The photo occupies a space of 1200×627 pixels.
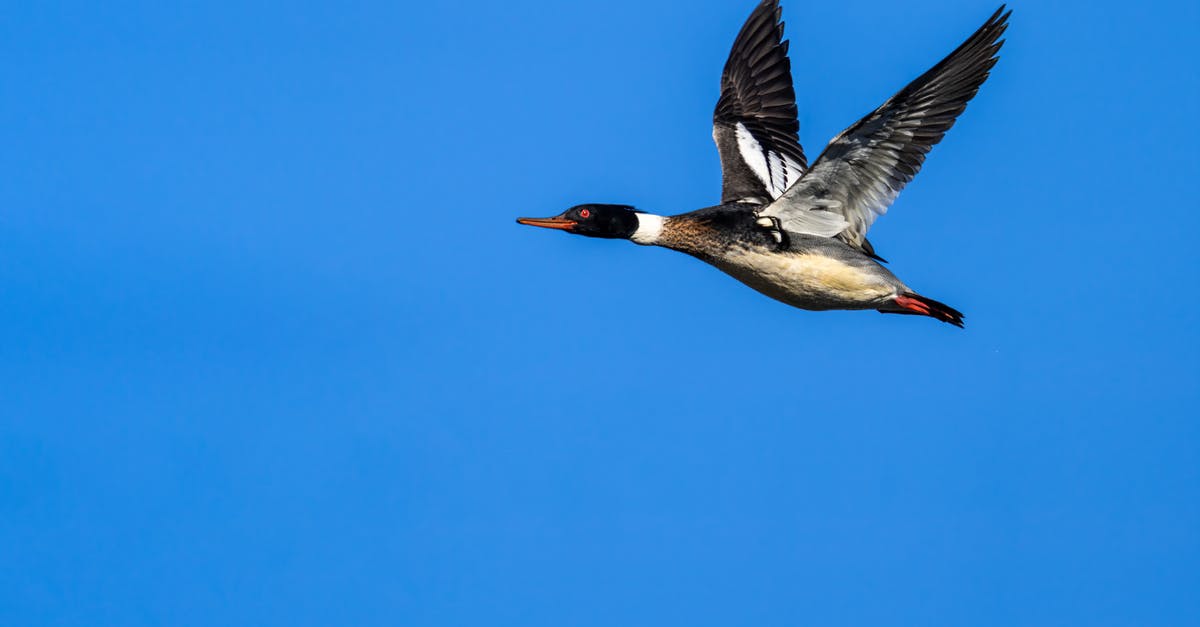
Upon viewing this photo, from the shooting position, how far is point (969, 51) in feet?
35.6

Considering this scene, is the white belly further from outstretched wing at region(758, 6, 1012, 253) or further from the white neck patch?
the white neck patch

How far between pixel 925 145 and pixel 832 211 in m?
0.99

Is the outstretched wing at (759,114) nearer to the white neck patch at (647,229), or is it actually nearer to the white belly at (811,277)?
the white neck patch at (647,229)

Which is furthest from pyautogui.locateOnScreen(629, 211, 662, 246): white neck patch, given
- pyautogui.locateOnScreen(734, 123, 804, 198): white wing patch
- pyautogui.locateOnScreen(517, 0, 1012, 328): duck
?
pyautogui.locateOnScreen(734, 123, 804, 198): white wing patch

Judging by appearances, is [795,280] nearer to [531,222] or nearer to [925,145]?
[925,145]

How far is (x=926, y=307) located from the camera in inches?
475

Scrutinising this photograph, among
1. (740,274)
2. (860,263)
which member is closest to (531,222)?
(740,274)

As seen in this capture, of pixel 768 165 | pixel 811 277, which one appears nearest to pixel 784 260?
pixel 811 277

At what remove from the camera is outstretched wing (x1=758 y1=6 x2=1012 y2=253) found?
10889 millimetres

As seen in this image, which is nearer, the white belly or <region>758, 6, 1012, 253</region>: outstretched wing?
<region>758, 6, 1012, 253</region>: outstretched wing

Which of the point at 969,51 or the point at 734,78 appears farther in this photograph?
the point at 734,78

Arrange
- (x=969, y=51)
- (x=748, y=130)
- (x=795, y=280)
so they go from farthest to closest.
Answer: (x=748, y=130) < (x=795, y=280) < (x=969, y=51)

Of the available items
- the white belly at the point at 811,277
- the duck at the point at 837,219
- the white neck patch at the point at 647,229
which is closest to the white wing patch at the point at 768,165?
the duck at the point at 837,219

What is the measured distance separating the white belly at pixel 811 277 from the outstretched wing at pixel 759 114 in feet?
7.41
